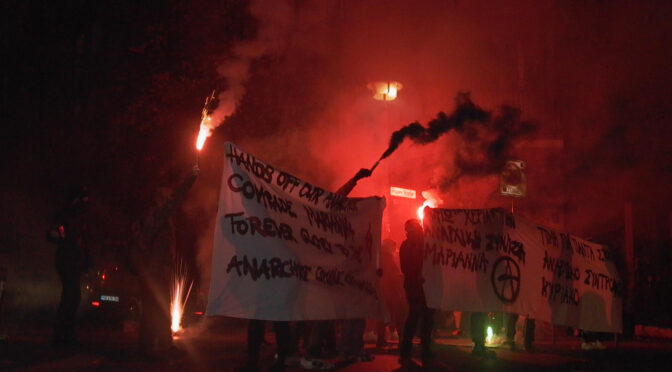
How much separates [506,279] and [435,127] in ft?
7.19

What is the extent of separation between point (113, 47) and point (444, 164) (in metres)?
7.61

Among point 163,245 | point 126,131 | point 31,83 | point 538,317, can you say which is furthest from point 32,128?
point 538,317

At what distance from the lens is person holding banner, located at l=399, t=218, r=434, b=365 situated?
6.81 m

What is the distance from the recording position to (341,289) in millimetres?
6094

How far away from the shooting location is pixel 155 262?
6.04m

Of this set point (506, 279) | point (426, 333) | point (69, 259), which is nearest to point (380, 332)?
point (426, 333)

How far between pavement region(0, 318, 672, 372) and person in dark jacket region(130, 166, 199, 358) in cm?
30

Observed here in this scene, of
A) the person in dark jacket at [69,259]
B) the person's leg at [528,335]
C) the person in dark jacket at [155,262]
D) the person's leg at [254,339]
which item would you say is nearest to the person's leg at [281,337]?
the person's leg at [254,339]

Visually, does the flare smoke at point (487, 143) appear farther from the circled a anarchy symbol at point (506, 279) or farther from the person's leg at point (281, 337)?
the person's leg at point (281, 337)

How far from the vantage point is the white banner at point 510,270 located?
7117 mm

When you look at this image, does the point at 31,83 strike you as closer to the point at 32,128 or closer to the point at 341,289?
the point at 32,128

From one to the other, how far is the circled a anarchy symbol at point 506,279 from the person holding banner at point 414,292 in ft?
2.84

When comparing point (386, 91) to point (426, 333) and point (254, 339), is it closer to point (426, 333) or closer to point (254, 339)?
point (426, 333)

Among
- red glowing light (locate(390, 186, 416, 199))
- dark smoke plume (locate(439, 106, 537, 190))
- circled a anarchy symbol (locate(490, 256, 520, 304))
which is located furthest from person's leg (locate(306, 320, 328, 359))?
dark smoke plume (locate(439, 106, 537, 190))
